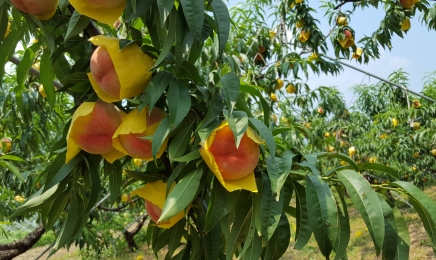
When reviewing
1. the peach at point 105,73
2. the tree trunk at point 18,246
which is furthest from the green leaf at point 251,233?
the tree trunk at point 18,246

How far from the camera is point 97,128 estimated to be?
0.45m

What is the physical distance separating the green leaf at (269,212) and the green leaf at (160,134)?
0.41 feet

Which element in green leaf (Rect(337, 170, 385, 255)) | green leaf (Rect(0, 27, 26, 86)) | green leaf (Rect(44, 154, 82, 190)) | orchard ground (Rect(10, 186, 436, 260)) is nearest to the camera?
green leaf (Rect(337, 170, 385, 255))

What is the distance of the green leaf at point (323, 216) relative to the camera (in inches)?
14.9

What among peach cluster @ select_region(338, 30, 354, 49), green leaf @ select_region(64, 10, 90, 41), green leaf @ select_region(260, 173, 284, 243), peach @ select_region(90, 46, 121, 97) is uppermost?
peach cluster @ select_region(338, 30, 354, 49)

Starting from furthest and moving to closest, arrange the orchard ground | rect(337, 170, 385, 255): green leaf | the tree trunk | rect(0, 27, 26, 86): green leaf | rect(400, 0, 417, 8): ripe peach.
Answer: the orchard ground → rect(400, 0, 417, 8): ripe peach → the tree trunk → rect(0, 27, 26, 86): green leaf → rect(337, 170, 385, 255): green leaf

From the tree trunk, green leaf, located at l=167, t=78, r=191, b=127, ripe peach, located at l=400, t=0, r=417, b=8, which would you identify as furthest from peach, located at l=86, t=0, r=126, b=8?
ripe peach, located at l=400, t=0, r=417, b=8

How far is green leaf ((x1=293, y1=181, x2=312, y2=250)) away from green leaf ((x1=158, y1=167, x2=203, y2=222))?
116 mm

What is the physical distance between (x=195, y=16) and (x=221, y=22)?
4 cm

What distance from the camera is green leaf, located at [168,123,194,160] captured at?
44cm

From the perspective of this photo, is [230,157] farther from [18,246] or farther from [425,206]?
[18,246]

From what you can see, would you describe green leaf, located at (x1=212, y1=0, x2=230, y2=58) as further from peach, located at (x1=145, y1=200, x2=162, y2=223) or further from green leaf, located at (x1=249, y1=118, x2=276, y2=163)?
peach, located at (x1=145, y1=200, x2=162, y2=223)

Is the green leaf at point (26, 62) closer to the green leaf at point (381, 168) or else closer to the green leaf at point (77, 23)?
the green leaf at point (77, 23)

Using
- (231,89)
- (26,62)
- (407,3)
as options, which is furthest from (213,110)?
(407,3)
